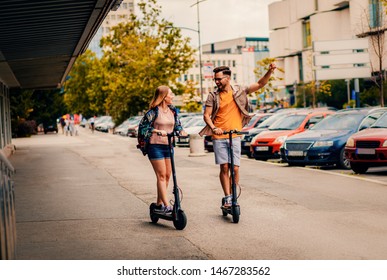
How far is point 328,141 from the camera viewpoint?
20703 mm

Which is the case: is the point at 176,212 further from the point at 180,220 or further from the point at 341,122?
the point at 341,122

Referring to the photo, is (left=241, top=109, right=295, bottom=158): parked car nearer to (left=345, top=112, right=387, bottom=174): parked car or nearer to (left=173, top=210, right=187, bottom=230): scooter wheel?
(left=345, top=112, right=387, bottom=174): parked car

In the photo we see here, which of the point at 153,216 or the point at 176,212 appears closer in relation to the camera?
the point at 176,212

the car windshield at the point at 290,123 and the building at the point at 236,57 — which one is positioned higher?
the building at the point at 236,57

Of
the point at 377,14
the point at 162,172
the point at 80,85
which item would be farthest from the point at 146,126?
the point at 80,85

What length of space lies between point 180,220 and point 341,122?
1277 centimetres

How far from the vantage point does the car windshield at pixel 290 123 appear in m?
26.0

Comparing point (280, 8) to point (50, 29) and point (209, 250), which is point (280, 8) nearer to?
point (50, 29)

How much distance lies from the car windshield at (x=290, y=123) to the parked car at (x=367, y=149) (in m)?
7.35

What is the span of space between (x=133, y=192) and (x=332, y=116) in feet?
30.5

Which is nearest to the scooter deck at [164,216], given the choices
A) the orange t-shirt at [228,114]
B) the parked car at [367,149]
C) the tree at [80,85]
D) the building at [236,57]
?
the orange t-shirt at [228,114]

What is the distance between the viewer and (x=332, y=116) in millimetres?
22703

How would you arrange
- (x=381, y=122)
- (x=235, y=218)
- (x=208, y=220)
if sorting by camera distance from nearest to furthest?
(x=235, y=218) < (x=208, y=220) < (x=381, y=122)

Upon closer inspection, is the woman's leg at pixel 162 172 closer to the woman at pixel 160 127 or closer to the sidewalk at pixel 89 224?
the woman at pixel 160 127
